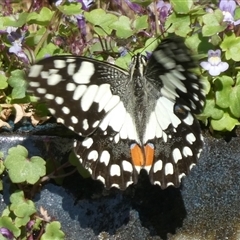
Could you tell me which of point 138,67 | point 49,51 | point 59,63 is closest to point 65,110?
point 59,63

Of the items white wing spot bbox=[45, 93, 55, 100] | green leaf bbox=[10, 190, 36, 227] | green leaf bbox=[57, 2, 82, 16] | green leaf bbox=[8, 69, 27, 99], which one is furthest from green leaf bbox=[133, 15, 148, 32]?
green leaf bbox=[10, 190, 36, 227]

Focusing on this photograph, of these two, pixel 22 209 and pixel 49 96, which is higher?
pixel 49 96

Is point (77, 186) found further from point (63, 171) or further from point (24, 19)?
point (24, 19)

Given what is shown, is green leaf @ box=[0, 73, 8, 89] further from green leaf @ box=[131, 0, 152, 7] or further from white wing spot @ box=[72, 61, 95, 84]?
green leaf @ box=[131, 0, 152, 7]

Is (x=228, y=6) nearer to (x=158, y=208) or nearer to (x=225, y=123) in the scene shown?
(x=225, y=123)

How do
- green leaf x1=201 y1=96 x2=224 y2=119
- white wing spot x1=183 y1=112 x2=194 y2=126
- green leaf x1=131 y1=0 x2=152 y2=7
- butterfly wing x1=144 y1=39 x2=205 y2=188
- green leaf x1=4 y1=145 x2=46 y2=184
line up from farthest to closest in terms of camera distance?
green leaf x1=131 y1=0 x2=152 y2=7, green leaf x1=201 y1=96 x2=224 y2=119, green leaf x1=4 y1=145 x2=46 y2=184, white wing spot x1=183 y1=112 x2=194 y2=126, butterfly wing x1=144 y1=39 x2=205 y2=188

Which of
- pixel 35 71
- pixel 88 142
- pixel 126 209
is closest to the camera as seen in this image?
pixel 35 71

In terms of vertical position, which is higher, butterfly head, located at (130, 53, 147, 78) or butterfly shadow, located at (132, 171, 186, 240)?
butterfly head, located at (130, 53, 147, 78)
